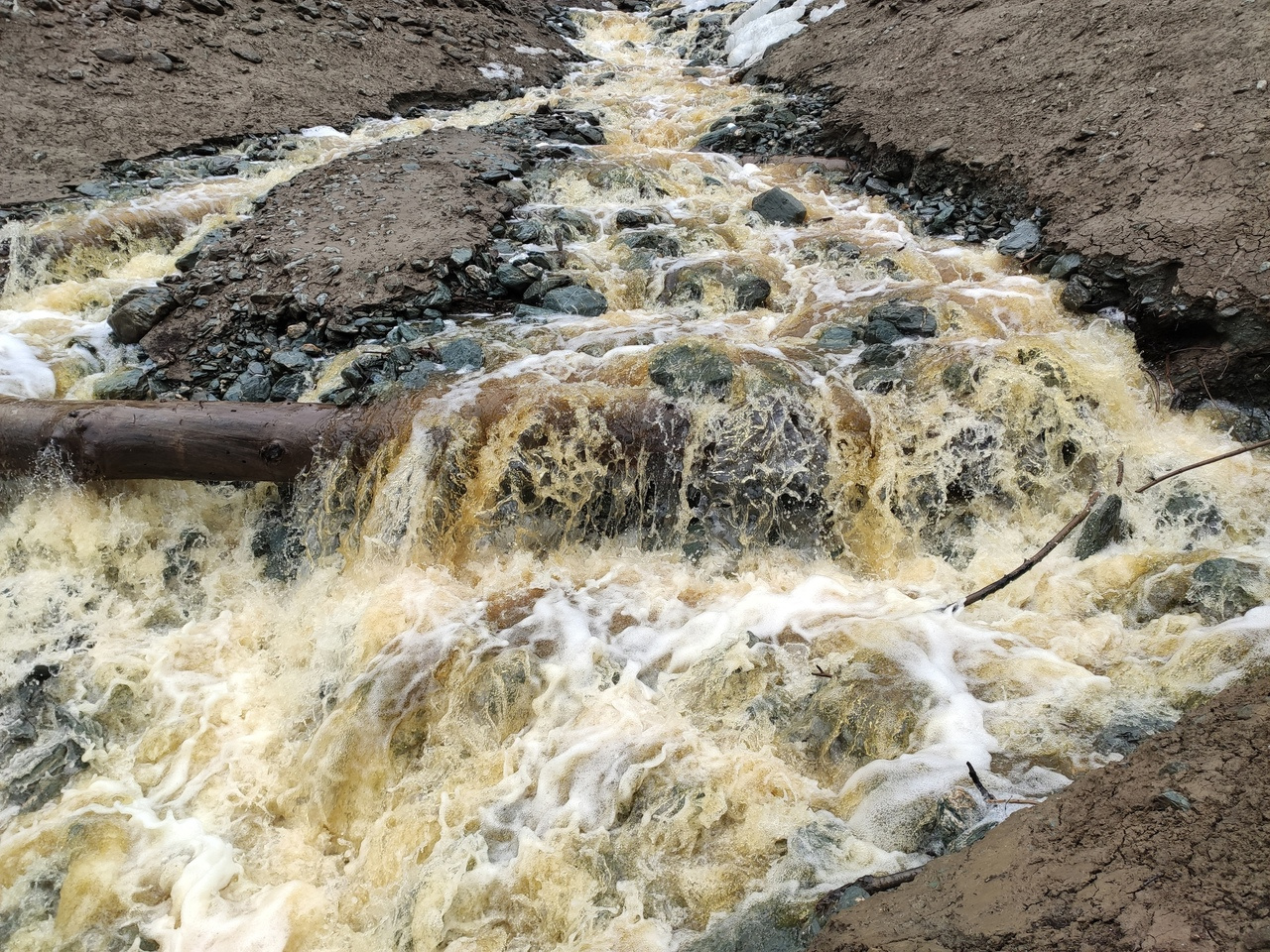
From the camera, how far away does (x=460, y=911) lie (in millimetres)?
2828

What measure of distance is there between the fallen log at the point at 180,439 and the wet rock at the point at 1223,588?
442 cm

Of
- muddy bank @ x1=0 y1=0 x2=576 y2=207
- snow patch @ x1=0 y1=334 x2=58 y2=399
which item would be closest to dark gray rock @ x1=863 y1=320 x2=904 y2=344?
snow patch @ x1=0 y1=334 x2=58 y2=399

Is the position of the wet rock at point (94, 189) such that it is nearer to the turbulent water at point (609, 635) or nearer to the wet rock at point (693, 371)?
the turbulent water at point (609, 635)

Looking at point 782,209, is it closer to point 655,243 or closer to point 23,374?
point 655,243

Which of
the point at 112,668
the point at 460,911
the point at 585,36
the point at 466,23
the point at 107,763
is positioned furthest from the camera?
the point at 585,36

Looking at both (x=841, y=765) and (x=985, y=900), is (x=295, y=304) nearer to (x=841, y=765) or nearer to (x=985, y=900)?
(x=841, y=765)

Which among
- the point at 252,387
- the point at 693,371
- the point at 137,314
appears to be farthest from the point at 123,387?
the point at 693,371

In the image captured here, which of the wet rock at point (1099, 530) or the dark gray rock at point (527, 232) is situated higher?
the dark gray rock at point (527, 232)

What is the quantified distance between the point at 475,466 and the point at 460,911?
2.47 m

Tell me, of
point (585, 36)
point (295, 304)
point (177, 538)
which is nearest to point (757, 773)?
point (177, 538)

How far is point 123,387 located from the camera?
5465 mm

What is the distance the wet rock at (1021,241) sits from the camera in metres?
6.19

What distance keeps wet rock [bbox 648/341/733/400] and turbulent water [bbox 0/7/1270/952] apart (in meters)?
0.06

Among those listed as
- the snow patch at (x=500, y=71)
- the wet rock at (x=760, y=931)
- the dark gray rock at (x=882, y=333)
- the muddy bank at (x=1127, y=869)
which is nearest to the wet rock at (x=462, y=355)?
the dark gray rock at (x=882, y=333)
